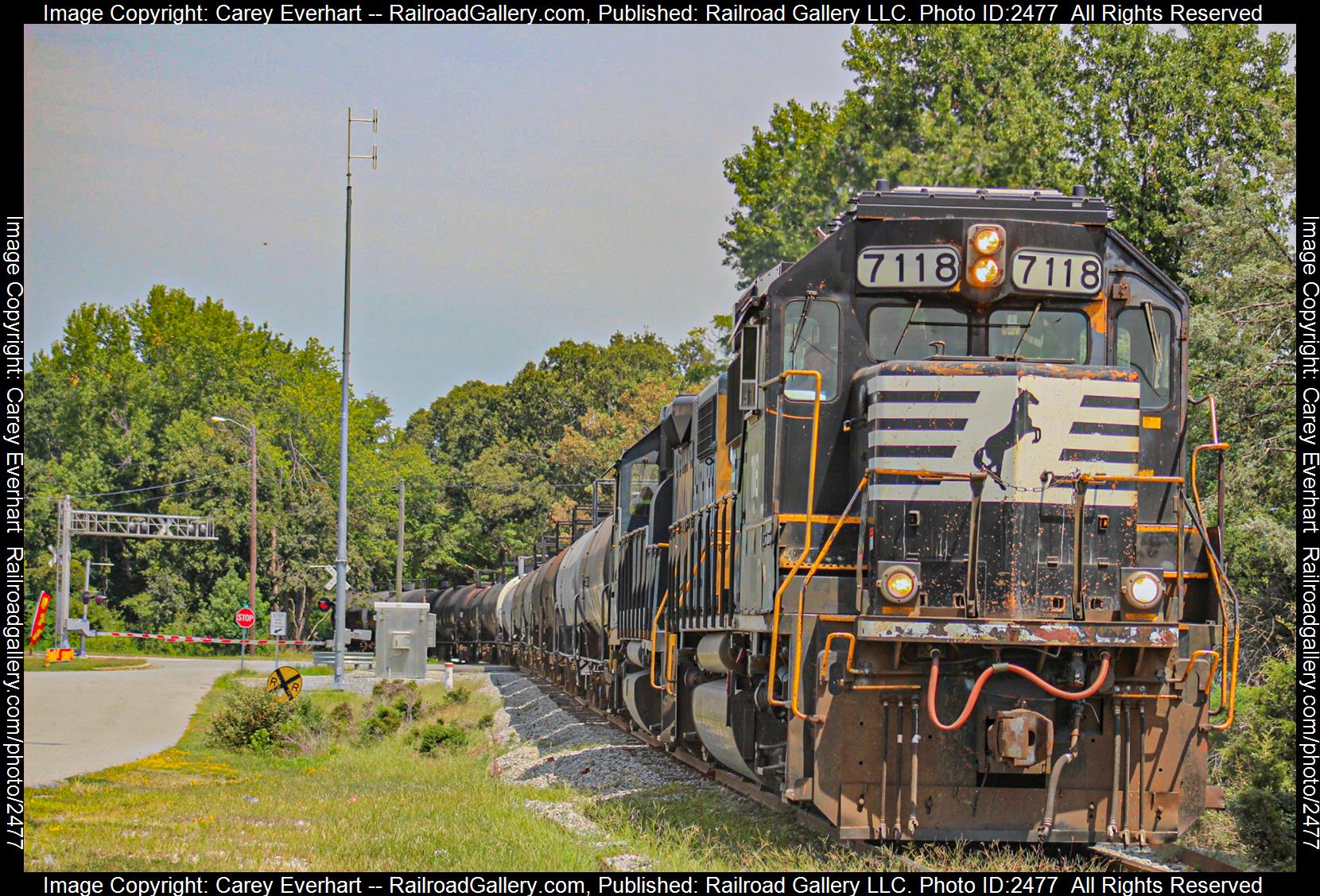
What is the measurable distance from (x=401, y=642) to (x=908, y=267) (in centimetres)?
2198

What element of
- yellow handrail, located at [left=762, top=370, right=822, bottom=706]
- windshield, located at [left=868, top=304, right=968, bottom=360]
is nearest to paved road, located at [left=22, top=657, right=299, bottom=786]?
yellow handrail, located at [left=762, top=370, right=822, bottom=706]

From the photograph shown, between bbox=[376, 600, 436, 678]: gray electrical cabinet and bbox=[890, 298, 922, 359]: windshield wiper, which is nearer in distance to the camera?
bbox=[890, 298, 922, 359]: windshield wiper

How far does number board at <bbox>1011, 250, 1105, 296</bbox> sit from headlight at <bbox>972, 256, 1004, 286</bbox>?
13 centimetres

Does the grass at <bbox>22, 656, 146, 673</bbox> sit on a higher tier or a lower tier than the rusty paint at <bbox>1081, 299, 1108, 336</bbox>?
lower

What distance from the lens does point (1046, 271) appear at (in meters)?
9.37

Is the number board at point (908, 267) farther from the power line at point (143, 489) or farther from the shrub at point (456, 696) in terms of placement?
the power line at point (143, 489)

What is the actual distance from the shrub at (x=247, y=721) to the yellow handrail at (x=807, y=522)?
12.2 m

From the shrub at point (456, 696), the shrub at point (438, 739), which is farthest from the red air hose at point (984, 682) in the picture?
the shrub at point (456, 696)

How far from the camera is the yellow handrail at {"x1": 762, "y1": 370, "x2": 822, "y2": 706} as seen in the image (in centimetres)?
880

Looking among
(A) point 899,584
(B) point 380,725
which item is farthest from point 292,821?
(B) point 380,725

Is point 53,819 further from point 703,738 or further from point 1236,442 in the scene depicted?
point 1236,442

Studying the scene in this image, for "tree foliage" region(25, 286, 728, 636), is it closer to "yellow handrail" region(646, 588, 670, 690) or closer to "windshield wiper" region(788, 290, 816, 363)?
"yellow handrail" region(646, 588, 670, 690)

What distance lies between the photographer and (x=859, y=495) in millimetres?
9148

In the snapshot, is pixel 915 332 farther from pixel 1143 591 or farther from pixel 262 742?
pixel 262 742
